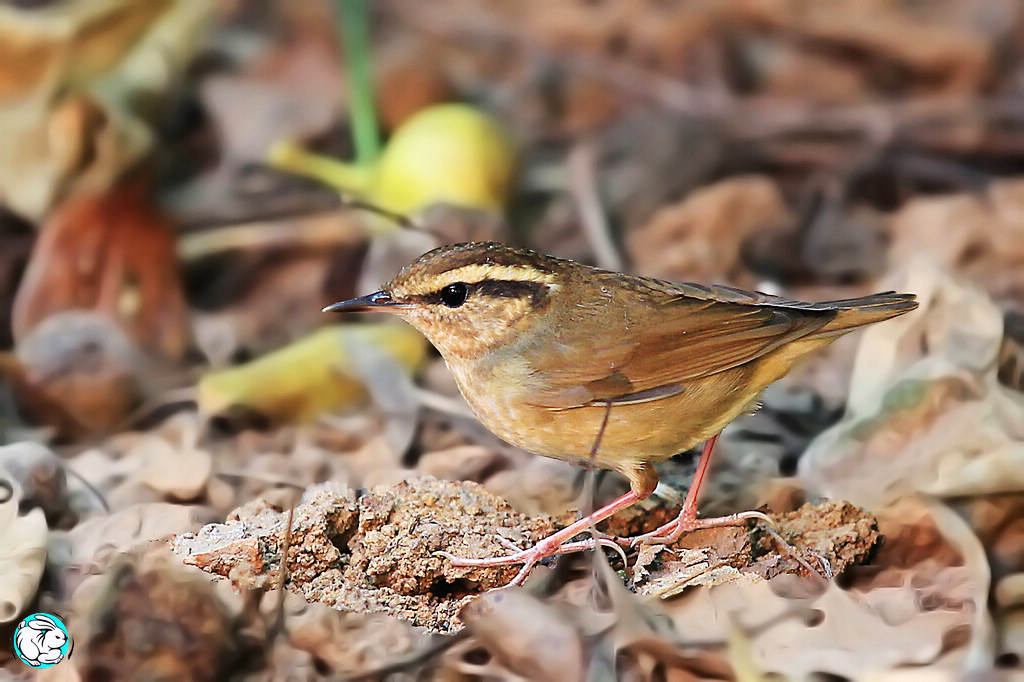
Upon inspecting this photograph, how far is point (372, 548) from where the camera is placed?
3451 mm

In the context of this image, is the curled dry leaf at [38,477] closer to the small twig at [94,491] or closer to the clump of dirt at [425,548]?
the small twig at [94,491]

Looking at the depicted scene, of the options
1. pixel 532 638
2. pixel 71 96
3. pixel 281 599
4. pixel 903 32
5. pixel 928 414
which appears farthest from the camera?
pixel 903 32

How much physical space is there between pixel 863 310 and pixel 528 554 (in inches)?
51.0

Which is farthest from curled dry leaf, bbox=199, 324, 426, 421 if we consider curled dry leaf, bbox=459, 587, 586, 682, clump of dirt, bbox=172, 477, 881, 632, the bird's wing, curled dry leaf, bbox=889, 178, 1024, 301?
curled dry leaf, bbox=889, 178, 1024, 301

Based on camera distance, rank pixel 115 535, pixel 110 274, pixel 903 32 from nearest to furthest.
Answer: pixel 115 535 → pixel 110 274 → pixel 903 32

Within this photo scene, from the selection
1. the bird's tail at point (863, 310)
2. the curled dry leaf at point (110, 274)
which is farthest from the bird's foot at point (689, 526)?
the curled dry leaf at point (110, 274)

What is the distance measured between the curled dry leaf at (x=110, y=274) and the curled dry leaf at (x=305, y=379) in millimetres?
599

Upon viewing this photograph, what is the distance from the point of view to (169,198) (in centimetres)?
619

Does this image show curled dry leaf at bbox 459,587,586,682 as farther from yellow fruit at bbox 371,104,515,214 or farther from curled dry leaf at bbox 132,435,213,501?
yellow fruit at bbox 371,104,515,214

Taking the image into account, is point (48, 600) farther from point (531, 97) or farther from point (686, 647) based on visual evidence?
point (531, 97)

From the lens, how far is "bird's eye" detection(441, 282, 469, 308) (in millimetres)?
3650

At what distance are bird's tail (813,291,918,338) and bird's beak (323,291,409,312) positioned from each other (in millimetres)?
1340

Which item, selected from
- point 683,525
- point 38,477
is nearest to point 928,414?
point 683,525

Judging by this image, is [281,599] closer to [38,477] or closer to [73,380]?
[38,477]
